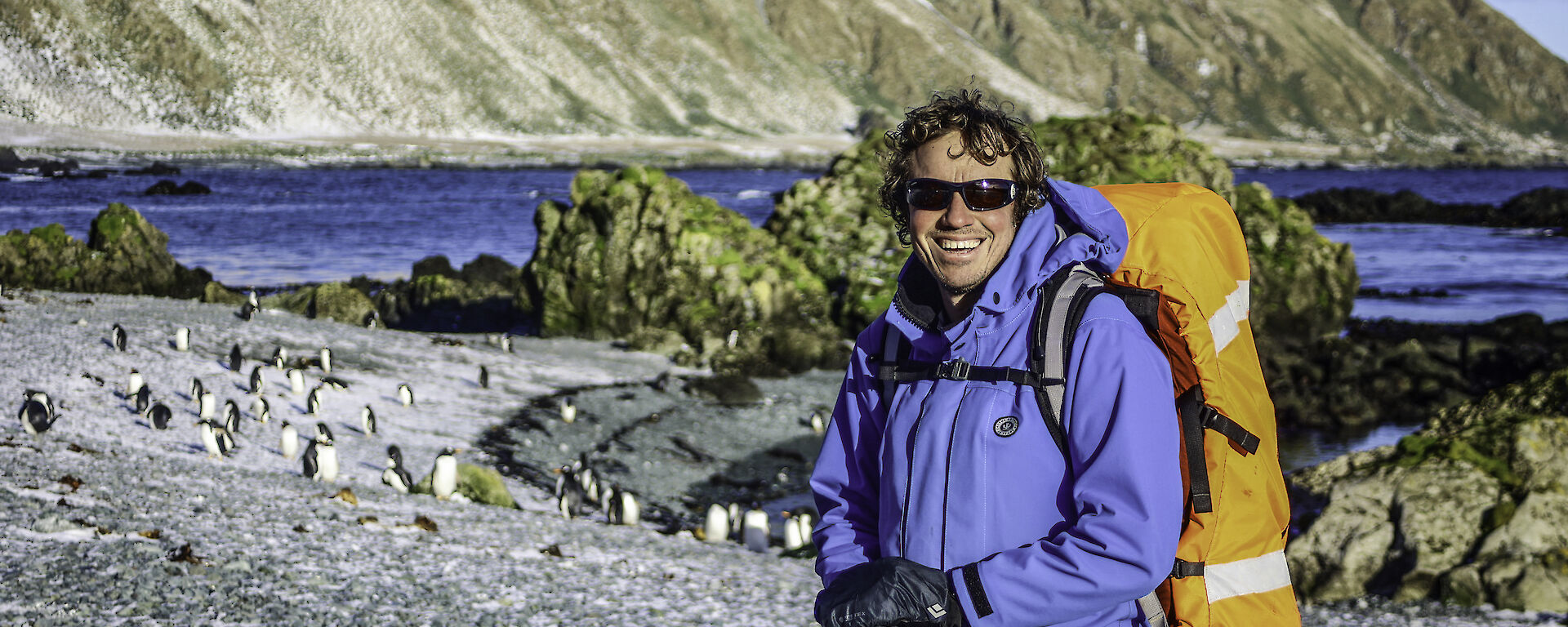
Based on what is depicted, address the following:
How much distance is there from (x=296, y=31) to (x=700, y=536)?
173m

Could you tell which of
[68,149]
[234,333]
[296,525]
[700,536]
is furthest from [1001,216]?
[68,149]

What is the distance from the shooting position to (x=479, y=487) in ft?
40.5

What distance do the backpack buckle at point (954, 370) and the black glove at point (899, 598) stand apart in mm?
454

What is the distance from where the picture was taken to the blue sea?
120 ft

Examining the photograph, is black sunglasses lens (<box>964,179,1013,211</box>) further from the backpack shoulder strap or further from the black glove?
the black glove

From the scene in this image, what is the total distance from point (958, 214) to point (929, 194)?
0.11 m

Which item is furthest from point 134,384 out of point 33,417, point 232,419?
point 33,417

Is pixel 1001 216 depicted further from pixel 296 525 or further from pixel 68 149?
pixel 68 149

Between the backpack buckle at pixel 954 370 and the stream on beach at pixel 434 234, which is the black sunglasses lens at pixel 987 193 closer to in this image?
the backpack buckle at pixel 954 370

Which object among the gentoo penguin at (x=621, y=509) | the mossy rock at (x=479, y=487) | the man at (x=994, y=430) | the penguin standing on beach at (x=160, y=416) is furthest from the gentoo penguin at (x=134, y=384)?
the man at (x=994, y=430)

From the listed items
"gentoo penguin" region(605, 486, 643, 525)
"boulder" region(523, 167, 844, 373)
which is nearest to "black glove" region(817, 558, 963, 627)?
"gentoo penguin" region(605, 486, 643, 525)

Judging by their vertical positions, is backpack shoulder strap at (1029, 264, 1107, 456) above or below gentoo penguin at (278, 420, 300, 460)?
above

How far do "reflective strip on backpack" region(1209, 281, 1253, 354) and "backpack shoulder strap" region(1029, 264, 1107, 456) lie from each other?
36cm

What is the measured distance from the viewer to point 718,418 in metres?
Result: 17.7
